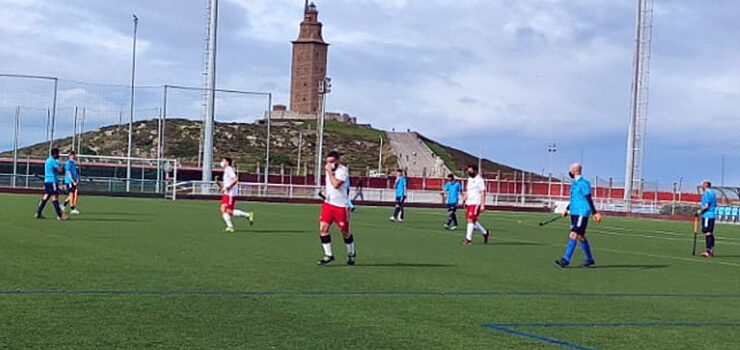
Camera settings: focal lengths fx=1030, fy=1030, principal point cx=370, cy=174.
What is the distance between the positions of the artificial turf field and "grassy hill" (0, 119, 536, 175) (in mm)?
44075

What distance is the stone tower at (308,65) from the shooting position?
17088cm

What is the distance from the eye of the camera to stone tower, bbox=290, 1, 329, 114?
171 meters

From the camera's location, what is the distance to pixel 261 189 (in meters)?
61.0

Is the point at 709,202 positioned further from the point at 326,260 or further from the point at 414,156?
the point at 414,156

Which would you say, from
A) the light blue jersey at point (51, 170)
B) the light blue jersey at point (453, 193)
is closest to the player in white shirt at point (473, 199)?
the light blue jersey at point (453, 193)

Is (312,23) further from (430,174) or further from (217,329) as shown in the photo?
(217,329)

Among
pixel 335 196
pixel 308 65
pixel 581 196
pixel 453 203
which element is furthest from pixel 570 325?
pixel 308 65

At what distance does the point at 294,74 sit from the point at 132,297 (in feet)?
535

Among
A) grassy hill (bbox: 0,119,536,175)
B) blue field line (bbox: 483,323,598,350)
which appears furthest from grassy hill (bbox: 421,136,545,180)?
blue field line (bbox: 483,323,598,350)

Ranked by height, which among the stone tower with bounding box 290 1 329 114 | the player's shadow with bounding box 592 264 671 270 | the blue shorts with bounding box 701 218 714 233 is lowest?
the player's shadow with bounding box 592 264 671 270

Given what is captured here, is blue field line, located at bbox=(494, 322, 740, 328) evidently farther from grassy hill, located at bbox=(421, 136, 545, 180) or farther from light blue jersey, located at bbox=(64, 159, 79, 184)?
grassy hill, located at bbox=(421, 136, 545, 180)

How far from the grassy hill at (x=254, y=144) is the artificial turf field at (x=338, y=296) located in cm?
4408

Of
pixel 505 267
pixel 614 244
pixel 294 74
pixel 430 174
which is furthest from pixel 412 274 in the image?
pixel 294 74

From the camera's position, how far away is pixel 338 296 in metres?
12.2
